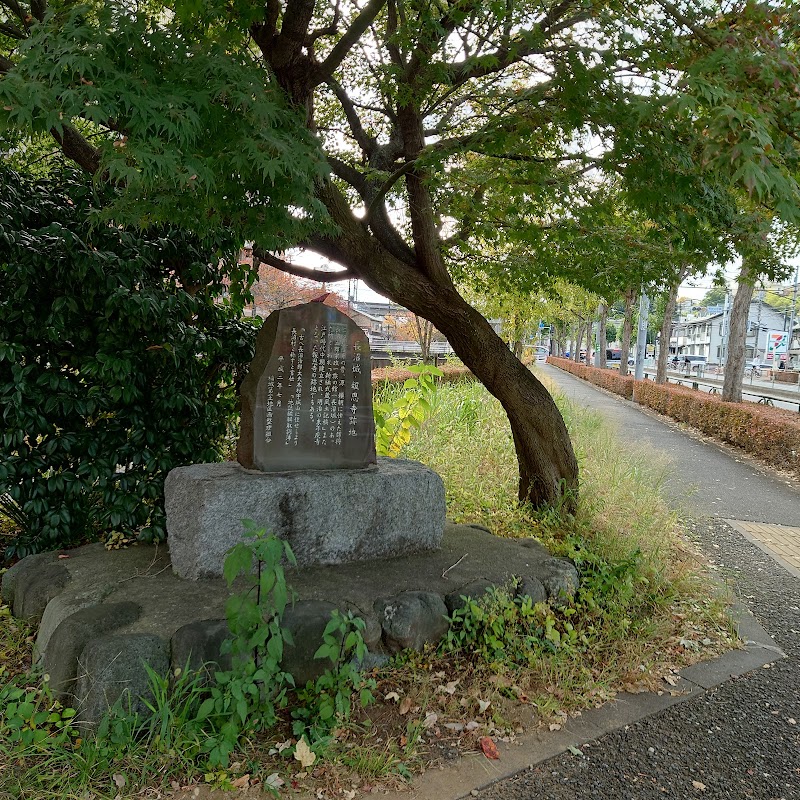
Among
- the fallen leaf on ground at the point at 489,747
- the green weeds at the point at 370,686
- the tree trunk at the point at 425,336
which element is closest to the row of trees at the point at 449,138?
the green weeds at the point at 370,686

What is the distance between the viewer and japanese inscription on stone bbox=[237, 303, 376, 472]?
14.0ft

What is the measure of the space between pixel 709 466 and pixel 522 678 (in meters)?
8.41

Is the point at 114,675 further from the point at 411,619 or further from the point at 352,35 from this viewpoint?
the point at 352,35

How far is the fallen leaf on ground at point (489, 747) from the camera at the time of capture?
9.75 ft

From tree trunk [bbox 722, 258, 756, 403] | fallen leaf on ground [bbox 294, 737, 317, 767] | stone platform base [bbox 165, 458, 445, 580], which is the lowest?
fallen leaf on ground [bbox 294, 737, 317, 767]

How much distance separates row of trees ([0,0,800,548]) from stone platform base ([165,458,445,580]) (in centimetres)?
157

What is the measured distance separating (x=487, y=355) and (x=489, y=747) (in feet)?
11.2

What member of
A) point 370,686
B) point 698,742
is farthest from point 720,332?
point 370,686

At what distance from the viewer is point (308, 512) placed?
161 inches

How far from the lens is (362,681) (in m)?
3.17

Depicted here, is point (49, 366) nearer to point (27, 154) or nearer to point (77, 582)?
point (77, 582)

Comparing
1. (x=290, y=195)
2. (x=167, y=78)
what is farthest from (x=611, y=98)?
(x=167, y=78)

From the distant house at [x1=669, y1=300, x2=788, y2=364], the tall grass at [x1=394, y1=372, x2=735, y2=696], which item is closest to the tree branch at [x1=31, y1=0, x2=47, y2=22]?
the tall grass at [x1=394, y1=372, x2=735, y2=696]

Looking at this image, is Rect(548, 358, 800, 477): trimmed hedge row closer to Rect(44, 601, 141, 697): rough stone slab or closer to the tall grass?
the tall grass
